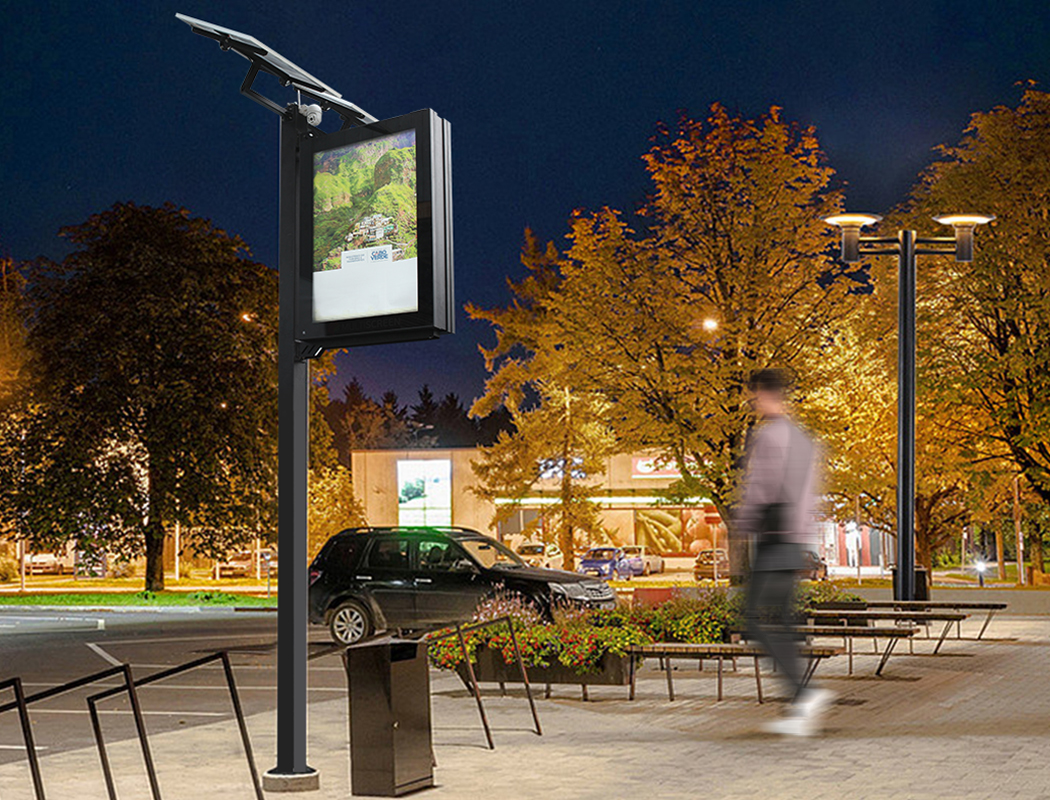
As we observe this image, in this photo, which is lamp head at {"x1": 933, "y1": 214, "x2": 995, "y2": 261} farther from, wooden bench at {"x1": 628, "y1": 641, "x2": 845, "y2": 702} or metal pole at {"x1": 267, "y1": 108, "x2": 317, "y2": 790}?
metal pole at {"x1": 267, "y1": 108, "x2": 317, "y2": 790}

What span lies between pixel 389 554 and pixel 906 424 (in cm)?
825

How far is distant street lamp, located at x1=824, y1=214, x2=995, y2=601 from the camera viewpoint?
805 inches

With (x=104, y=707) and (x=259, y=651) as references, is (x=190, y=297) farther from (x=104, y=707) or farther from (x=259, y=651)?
(x=259, y=651)

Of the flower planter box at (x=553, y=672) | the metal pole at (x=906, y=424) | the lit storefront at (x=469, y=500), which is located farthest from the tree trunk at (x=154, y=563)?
the flower planter box at (x=553, y=672)

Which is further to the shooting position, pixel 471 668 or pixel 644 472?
pixel 644 472

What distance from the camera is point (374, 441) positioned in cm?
14150

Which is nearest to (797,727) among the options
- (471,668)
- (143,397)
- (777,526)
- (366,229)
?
(777,526)

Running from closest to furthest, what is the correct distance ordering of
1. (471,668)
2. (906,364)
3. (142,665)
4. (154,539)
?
1. (471,668)
2. (142,665)
3. (906,364)
4. (154,539)

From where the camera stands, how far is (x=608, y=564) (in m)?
60.8

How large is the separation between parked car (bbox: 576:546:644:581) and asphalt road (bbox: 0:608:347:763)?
27118 millimetres

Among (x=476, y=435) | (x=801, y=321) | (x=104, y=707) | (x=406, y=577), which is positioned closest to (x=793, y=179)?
(x=801, y=321)

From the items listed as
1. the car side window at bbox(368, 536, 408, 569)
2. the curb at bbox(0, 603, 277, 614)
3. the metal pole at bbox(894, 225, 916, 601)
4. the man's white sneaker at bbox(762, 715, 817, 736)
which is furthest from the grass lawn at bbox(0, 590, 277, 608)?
the man's white sneaker at bbox(762, 715, 817, 736)

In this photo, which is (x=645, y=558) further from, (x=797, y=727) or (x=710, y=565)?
(x=797, y=727)

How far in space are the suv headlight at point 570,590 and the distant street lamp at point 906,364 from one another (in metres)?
4.69
